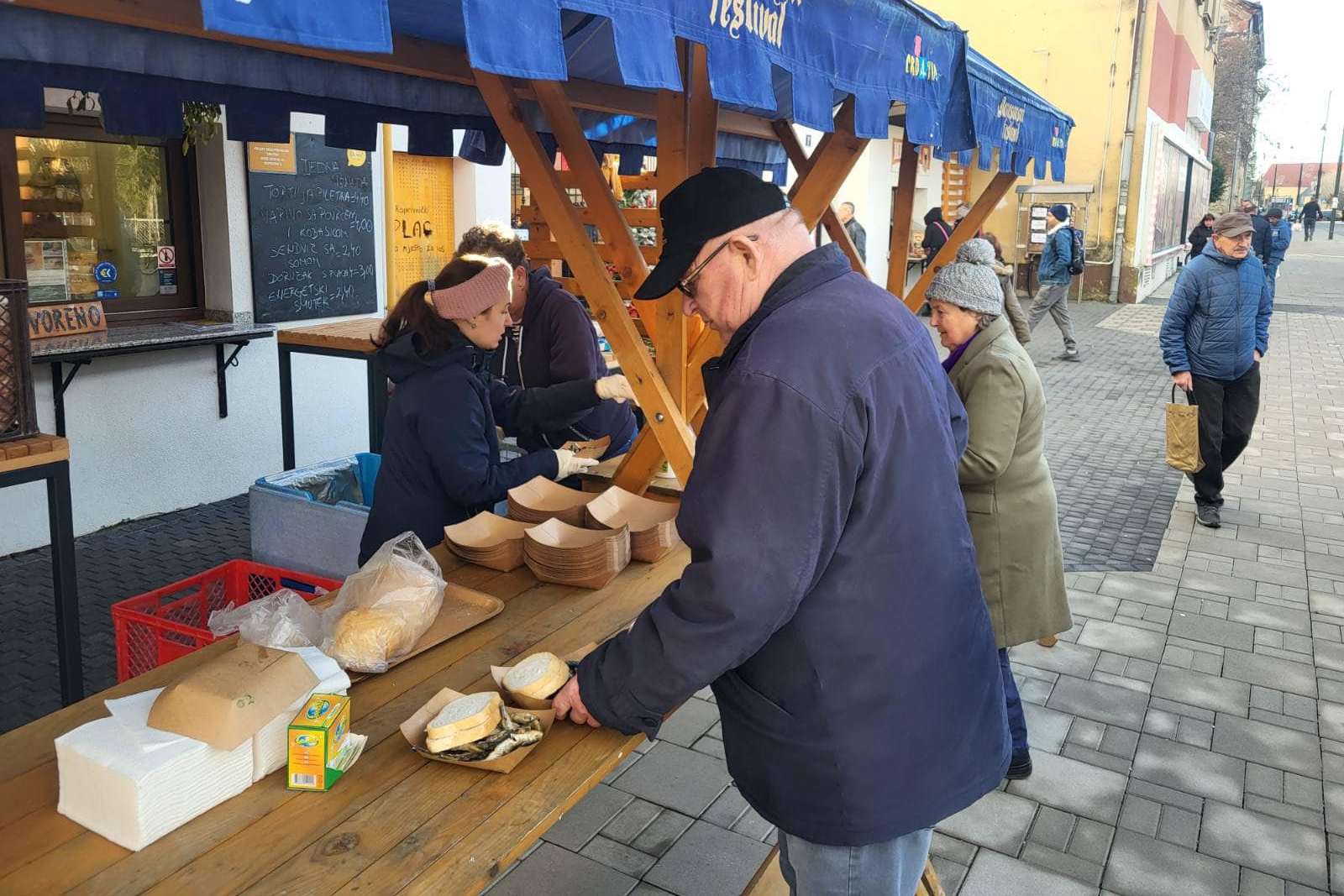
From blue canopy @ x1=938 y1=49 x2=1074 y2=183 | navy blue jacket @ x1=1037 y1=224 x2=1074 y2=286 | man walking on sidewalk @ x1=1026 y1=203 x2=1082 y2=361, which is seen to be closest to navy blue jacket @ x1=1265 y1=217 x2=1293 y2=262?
man walking on sidewalk @ x1=1026 y1=203 x2=1082 y2=361

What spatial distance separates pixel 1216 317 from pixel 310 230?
5901 millimetres

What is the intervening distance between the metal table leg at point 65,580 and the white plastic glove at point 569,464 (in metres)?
1.65

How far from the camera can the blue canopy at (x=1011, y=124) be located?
16.0 feet

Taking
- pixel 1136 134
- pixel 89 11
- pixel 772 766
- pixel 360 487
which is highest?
pixel 1136 134

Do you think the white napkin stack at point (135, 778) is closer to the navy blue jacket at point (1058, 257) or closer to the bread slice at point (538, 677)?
the bread slice at point (538, 677)

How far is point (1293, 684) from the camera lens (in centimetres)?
462

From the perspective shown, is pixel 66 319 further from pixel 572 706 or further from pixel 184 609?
pixel 572 706

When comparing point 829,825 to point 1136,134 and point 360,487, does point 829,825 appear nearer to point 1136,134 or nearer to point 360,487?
point 360,487

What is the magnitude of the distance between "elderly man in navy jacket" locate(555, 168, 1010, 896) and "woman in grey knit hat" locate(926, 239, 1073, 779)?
1.64 metres

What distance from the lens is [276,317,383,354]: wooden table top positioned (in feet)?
19.1

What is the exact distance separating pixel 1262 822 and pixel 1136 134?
1907 cm

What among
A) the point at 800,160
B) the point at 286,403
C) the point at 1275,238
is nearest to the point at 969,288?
the point at 800,160

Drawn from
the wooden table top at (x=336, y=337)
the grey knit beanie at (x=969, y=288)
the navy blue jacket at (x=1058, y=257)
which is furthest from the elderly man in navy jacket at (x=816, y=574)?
the navy blue jacket at (x=1058, y=257)

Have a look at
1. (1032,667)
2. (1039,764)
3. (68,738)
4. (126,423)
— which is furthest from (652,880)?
(126,423)
